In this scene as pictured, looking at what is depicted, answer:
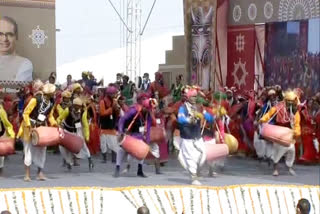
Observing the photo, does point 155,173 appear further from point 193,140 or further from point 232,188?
point 232,188

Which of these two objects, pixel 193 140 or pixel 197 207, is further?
pixel 193 140

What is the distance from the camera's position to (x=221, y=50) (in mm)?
21234

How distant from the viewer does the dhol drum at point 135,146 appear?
1335 centimetres

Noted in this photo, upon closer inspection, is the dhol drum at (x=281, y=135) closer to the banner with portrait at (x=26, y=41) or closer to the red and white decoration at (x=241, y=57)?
the red and white decoration at (x=241, y=57)

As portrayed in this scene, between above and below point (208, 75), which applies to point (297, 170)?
below

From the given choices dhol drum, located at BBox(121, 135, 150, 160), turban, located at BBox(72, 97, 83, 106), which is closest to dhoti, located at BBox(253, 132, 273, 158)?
dhol drum, located at BBox(121, 135, 150, 160)

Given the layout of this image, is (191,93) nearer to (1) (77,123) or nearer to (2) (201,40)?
(1) (77,123)

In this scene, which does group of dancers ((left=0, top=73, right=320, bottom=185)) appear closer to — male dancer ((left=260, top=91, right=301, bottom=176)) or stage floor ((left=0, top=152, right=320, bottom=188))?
male dancer ((left=260, top=91, right=301, bottom=176))

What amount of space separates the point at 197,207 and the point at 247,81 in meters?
10.2

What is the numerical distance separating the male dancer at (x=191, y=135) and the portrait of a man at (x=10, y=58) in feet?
33.0

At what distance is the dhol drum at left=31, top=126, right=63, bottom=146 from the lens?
41.7ft

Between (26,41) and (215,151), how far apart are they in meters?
10.3

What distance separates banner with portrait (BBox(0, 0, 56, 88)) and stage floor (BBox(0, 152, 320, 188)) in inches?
224

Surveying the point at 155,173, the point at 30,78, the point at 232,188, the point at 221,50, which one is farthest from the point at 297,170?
the point at 30,78
